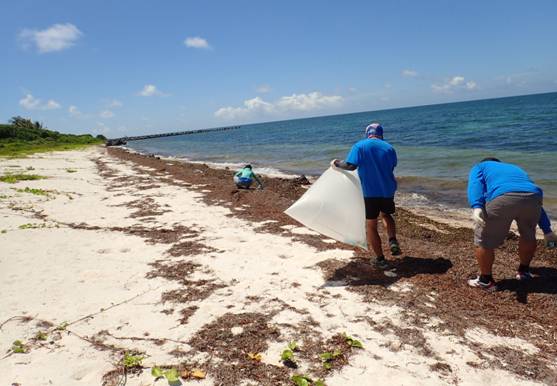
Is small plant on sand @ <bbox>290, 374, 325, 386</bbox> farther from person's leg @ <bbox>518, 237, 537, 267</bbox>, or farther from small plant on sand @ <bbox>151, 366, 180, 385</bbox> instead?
person's leg @ <bbox>518, 237, 537, 267</bbox>

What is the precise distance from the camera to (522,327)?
12.9 ft

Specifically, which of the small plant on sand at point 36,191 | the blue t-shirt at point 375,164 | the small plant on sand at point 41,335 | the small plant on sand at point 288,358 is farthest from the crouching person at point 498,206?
the small plant on sand at point 36,191

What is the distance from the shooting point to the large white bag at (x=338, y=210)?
17.6 feet

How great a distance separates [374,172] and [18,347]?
182 inches

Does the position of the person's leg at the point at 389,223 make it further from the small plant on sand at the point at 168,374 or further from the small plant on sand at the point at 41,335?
the small plant on sand at the point at 41,335

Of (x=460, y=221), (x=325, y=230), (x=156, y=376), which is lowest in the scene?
(x=460, y=221)

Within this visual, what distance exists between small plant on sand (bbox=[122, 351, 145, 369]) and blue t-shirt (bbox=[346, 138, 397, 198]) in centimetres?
359

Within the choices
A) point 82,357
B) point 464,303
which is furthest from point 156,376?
point 464,303

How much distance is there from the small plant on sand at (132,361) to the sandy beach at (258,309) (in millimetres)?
45

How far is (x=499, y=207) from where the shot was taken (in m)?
4.32

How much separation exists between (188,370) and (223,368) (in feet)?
1.00

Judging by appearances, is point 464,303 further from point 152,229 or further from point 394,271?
point 152,229

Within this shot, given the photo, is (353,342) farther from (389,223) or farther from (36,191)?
(36,191)

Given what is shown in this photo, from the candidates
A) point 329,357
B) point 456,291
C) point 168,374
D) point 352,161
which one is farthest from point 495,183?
point 168,374
